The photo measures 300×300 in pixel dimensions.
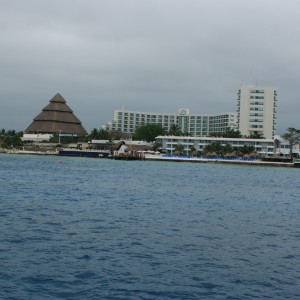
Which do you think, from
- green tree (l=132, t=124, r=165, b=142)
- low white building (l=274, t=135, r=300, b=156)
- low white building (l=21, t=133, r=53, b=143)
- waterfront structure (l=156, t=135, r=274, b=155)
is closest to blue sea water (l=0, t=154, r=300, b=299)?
waterfront structure (l=156, t=135, r=274, b=155)

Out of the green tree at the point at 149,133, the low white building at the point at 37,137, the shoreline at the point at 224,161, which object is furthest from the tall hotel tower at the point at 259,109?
the low white building at the point at 37,137

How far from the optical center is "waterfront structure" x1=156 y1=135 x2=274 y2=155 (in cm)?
15350

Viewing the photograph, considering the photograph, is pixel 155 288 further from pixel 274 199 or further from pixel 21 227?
pixel 274 199

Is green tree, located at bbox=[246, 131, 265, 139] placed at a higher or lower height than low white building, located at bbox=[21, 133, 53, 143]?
higher

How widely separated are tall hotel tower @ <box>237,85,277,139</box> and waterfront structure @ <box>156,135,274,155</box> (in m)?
16.9

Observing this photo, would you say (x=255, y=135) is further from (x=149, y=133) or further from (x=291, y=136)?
(x=149, y=133)

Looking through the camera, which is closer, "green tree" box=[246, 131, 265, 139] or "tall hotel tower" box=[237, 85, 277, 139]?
"green tree" box=[246, 131, 265, 139]

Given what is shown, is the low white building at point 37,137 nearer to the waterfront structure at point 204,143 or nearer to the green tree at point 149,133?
the green tree at point 149,133

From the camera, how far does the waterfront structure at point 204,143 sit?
153500 millimetres

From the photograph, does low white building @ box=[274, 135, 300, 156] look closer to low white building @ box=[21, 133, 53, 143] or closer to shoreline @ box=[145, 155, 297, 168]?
shoreline @ box=[145, 155, 297, 168]

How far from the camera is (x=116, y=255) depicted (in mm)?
18438

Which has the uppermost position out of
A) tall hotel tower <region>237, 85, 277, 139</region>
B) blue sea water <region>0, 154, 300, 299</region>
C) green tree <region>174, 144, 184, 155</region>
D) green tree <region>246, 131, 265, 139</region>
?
tall hotel tower <region>237, 85, 277, 139</region>

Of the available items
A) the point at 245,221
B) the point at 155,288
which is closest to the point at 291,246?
the point at 245,221

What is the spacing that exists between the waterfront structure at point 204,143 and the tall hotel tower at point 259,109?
16876 millimetres
